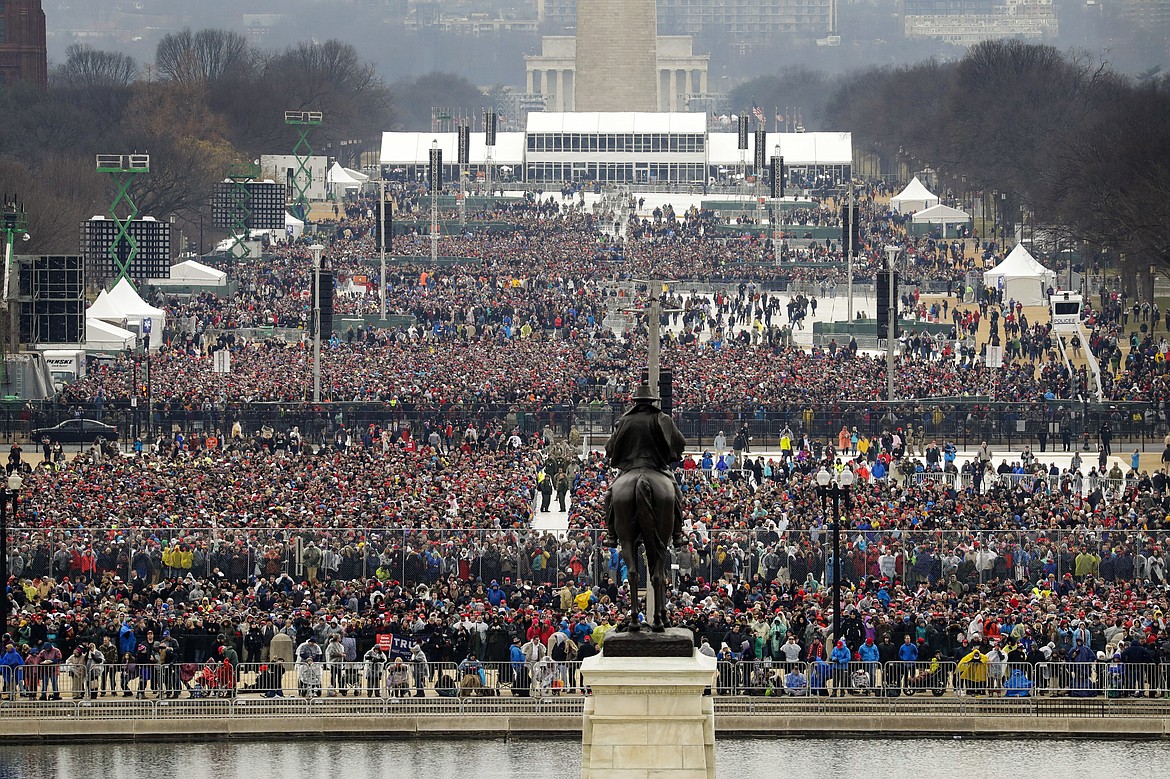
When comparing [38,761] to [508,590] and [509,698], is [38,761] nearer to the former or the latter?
[509,698]

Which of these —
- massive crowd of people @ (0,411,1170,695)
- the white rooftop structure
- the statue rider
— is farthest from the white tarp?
the statue rider

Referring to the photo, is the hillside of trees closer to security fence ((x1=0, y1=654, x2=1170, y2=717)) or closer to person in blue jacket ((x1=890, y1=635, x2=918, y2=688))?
person in blue jacket ((x1=890, y1=635, x2=918, y2=688))

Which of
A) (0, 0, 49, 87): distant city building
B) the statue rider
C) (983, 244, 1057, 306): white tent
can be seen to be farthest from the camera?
(0, 0, 49, 87): distant city building

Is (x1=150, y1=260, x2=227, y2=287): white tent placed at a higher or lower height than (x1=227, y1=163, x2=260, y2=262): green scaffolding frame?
lower

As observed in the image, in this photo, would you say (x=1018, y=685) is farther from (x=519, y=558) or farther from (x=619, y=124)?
(x=619, y=124)

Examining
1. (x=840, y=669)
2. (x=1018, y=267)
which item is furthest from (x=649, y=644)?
(x=1018, y=267)

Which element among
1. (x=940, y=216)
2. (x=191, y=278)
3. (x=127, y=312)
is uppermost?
(x=940, y=216)

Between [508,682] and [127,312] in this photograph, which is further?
[127,312]
